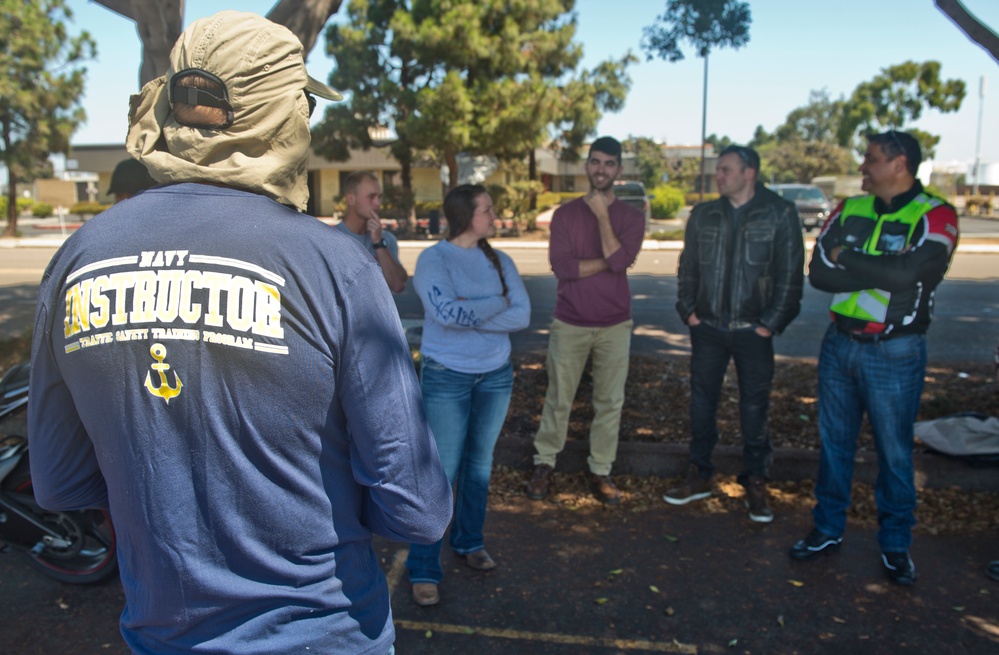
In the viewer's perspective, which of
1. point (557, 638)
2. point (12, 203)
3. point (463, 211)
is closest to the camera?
point (557, 638)

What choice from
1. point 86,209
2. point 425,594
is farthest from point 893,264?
point 86,209

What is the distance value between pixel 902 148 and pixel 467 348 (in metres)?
2.34

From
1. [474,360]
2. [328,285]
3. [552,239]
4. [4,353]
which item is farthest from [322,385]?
[4,353]

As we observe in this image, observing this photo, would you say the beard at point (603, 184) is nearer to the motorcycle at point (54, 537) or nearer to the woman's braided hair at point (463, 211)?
the woman's braided hair at point (463, 211)

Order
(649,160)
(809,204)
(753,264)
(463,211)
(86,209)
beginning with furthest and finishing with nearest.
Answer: (649,160) < (86,209) < (809,204) < (753,264) < (463,211)

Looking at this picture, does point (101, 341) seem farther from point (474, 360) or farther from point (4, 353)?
point (4, 353)

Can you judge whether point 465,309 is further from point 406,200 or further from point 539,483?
point 406,200

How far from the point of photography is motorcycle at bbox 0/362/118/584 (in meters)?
4.00

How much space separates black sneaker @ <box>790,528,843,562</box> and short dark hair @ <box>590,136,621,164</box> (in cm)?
239

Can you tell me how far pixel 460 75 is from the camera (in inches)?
986

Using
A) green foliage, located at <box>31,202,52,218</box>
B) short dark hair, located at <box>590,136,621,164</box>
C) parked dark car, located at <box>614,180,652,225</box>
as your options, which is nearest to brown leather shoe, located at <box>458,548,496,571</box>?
short dark hair, located at <box>590,136,621,164</box>

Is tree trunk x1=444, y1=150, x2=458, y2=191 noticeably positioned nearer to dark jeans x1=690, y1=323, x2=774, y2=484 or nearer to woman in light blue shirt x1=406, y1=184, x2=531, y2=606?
dark jeans x1=690, y1=323, x2=774, y2=484

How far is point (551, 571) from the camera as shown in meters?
4.14

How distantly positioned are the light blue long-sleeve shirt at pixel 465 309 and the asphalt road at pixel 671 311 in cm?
200
